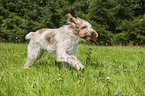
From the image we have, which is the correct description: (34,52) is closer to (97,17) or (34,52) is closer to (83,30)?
(83,30)

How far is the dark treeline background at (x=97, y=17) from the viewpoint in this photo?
1518cm

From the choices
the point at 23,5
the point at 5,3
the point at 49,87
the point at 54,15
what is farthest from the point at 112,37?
the point at 5,3

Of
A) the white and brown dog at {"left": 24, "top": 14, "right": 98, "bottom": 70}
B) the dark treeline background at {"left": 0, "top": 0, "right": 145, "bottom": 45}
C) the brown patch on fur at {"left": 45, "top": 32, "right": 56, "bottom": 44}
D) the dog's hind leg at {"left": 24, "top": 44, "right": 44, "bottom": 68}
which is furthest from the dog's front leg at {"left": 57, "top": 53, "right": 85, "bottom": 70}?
the dark treeline background at {"left": 0, "top": 0, "right": 145, "bottom": 45}

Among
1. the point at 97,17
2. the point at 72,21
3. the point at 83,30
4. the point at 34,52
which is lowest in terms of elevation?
the point at 34,52

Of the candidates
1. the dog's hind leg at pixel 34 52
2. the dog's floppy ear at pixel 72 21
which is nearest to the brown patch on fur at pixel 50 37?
the dog's hind leg at pixel 34 52

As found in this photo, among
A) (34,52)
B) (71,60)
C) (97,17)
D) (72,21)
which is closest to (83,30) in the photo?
(72,21)

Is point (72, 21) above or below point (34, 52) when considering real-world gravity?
above

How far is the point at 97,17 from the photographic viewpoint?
1622 cm

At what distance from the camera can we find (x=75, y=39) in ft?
9.76

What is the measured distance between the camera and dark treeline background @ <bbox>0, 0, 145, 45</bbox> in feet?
49.8

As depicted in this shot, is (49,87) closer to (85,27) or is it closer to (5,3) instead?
(85,27)

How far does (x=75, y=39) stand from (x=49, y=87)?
1364mm

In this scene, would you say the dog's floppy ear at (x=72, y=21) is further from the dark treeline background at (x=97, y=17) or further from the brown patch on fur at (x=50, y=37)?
the dark treeline background at (x=97, y=17)

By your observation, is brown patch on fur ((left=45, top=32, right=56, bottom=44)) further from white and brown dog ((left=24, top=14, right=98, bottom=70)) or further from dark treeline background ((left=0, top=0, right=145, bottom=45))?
dark treeline background ((left=0, top=0, right=145, bottom=45))
